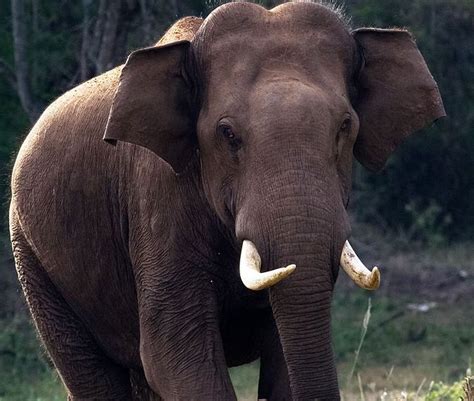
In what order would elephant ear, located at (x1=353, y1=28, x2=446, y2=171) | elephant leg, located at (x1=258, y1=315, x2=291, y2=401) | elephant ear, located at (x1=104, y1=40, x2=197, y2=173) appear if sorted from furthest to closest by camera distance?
elephant leg, located at (x1=258, y1=315, x2=291, y2=401)
elephant ear, located at (x1=353, y1=28, x2=446, y2=171)
elephant ear, located at (x1=104, y1=40, x2=197, y2=173)

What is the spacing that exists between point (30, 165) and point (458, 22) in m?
12.6

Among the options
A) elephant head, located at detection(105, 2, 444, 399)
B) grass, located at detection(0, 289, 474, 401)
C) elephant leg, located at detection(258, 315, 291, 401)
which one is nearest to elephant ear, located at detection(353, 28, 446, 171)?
elephant head, located at detection(105, 2, 444, 399)

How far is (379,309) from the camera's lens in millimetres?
18109

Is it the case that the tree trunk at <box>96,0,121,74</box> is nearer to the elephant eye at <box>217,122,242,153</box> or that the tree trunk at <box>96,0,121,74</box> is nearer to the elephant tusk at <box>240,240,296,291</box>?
the elephant eye at <box>217,122,242,153</box>

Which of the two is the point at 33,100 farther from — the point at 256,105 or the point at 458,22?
the point at 256,105

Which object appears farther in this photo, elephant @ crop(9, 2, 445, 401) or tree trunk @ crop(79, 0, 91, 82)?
tree trunk @ crop(79, 0, 91, 82)

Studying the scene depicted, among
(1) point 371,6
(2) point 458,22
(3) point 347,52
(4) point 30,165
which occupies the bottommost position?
(2) point 458,22

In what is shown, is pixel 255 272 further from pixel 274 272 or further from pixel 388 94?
pixel 388 94

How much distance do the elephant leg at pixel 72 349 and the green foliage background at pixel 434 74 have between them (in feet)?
26.9

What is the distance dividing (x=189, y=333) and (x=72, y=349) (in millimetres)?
1326

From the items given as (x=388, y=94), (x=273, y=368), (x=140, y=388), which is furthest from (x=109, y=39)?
(x=388, y=94)

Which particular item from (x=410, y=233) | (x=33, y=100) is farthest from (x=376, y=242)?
(x=33, y=100)

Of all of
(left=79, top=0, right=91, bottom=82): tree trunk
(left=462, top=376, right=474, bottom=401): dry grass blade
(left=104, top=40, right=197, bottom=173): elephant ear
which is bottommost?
(left=79, top=0, right=91, bottom=82): tree trunk

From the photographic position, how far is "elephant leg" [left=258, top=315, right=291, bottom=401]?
7785 millimetres
